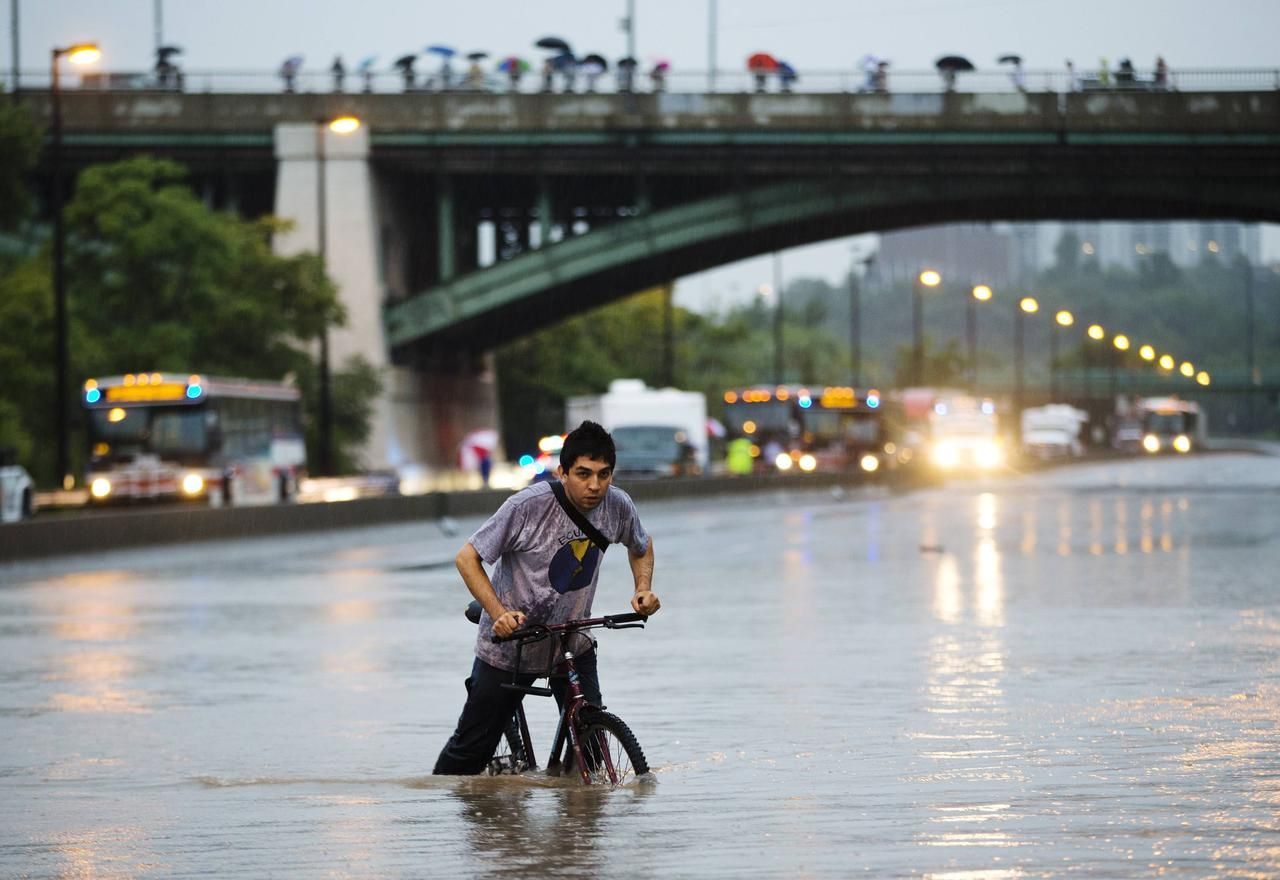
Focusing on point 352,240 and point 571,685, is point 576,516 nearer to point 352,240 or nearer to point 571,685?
point 571,685

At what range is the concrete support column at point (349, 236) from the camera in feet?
210

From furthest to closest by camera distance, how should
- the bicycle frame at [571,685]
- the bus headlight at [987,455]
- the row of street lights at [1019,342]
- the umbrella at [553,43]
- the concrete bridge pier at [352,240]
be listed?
the row of street lights at [1019,342] < the bus headlight at [987,455] < the umbrella at [553,43] < the concrete bridge pier at [352,240] < the bicycle frame at [571,685]

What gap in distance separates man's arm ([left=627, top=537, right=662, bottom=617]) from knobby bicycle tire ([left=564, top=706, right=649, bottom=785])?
42 cm

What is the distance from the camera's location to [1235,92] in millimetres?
60312

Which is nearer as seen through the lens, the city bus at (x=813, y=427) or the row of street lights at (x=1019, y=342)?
the city bus at (x=813, y=427)

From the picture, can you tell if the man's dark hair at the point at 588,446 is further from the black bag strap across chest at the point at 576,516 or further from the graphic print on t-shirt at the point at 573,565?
the graphic print on t-shirt at the point at 573,565

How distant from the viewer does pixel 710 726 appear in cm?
1181

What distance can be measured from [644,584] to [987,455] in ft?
270

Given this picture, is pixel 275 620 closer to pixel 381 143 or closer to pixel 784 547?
pixel 784 547

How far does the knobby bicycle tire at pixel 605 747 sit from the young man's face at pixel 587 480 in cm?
78

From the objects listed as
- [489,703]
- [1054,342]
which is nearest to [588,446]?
[489,703]

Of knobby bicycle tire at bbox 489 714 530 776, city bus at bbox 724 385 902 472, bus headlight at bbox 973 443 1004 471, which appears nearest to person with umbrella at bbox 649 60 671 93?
city bus at bbox 724 385 902 472

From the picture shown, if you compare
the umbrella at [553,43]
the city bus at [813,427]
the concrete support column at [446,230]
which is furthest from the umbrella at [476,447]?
the umbrella at [553,43]

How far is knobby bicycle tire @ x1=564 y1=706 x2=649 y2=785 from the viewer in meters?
8.43
